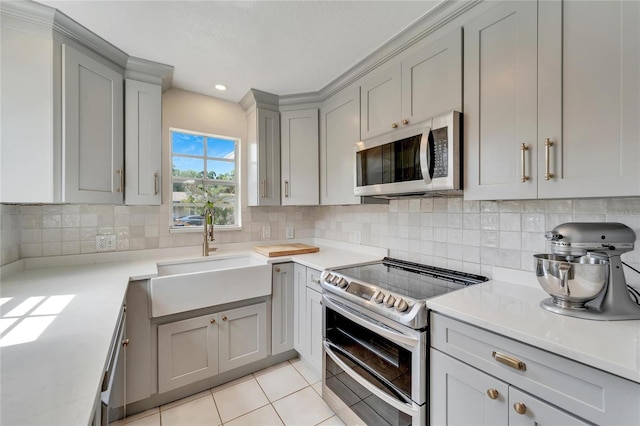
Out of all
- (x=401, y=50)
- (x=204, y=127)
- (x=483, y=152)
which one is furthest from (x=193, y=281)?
(x=401, y=50)

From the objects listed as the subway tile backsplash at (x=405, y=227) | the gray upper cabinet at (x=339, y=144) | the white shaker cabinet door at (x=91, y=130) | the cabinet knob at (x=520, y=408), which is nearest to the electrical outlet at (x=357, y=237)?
the subway tile backsplash at (x=405, y=227)

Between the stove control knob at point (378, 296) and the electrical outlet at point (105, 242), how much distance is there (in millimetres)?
2086

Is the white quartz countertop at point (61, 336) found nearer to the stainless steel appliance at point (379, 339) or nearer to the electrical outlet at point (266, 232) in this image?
the stainless steel appliance at point (379, 339)

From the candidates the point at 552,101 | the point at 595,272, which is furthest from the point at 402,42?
the point at 595,272

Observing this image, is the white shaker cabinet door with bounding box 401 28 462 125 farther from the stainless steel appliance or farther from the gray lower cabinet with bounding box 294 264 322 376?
the gray lower cabinet with bounding box 294 264 322 376

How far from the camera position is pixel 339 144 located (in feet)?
7.54

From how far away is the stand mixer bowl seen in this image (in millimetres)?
996

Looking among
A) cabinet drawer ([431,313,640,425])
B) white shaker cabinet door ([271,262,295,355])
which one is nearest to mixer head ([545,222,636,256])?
cabinet drawer ([431,313,640,425])

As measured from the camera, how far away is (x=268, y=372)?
7.29ft

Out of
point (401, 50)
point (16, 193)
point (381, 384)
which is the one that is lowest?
point (381, 384)

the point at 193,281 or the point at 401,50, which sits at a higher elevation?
the point at 401,50

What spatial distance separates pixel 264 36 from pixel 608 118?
5.77 feet

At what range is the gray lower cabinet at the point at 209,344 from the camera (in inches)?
72.1

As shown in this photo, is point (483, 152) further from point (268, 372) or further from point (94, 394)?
point (268, 372)
